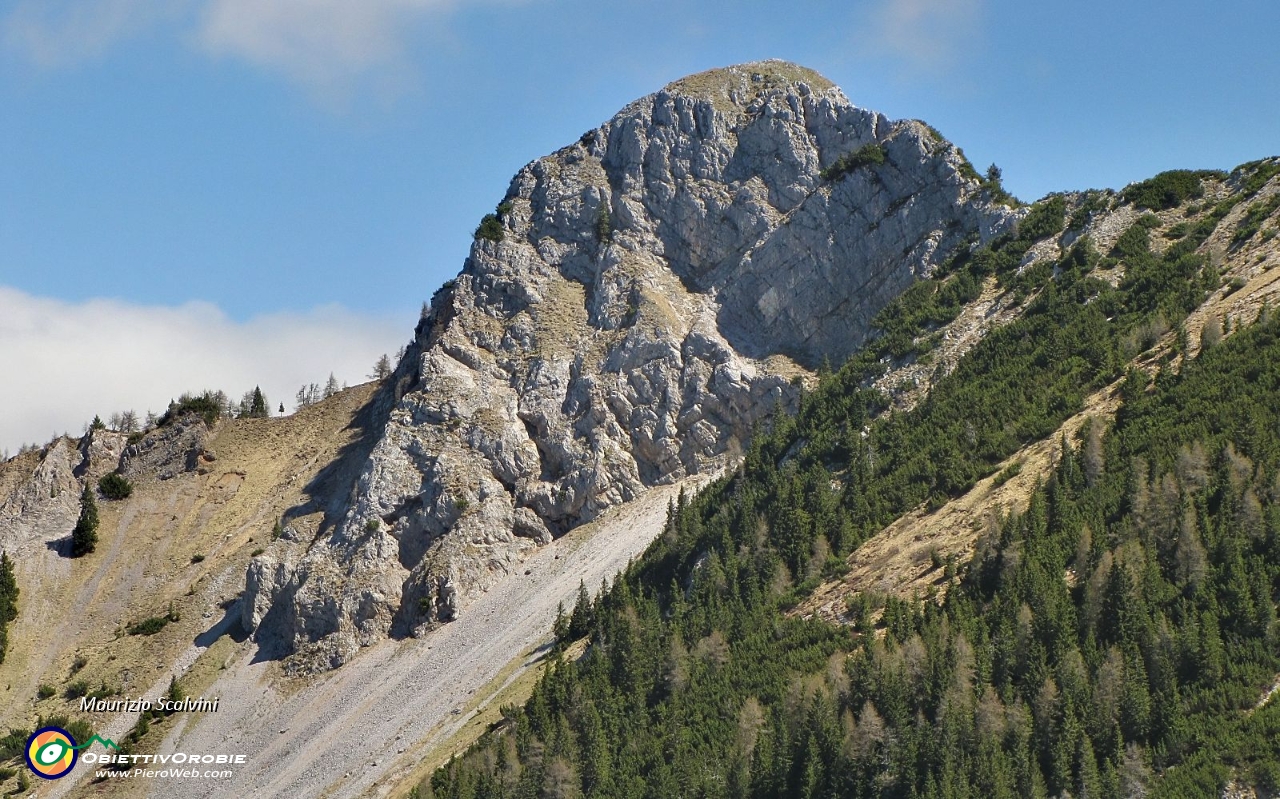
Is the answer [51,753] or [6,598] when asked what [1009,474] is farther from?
[6,598]

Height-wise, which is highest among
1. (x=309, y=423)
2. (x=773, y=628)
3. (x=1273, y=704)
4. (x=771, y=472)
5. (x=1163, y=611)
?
(x=309, y=423)

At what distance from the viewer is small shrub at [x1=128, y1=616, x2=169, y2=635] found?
11970cm

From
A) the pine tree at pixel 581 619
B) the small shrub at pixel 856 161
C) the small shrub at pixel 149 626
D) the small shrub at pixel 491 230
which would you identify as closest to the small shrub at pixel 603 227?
the small shrub at pixel 491 230

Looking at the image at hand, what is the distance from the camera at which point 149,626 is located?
120000mm

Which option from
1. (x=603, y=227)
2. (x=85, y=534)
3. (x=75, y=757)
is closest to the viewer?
(x=75, y=757)

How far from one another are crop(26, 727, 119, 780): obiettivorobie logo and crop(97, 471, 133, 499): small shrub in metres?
34.9

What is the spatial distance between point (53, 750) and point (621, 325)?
2503 inches

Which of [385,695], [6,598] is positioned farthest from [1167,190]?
[6,598]

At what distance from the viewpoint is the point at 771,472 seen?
10725 centimetres

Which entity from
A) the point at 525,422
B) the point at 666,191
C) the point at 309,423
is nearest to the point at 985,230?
the point at 666,191

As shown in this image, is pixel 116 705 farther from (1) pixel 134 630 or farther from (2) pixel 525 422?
(2) pixel 525 422

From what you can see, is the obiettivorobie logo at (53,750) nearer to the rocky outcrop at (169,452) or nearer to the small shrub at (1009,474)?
the rocky outcrop at (169,452)

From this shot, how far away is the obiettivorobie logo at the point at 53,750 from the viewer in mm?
104375

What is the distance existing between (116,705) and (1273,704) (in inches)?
3471
